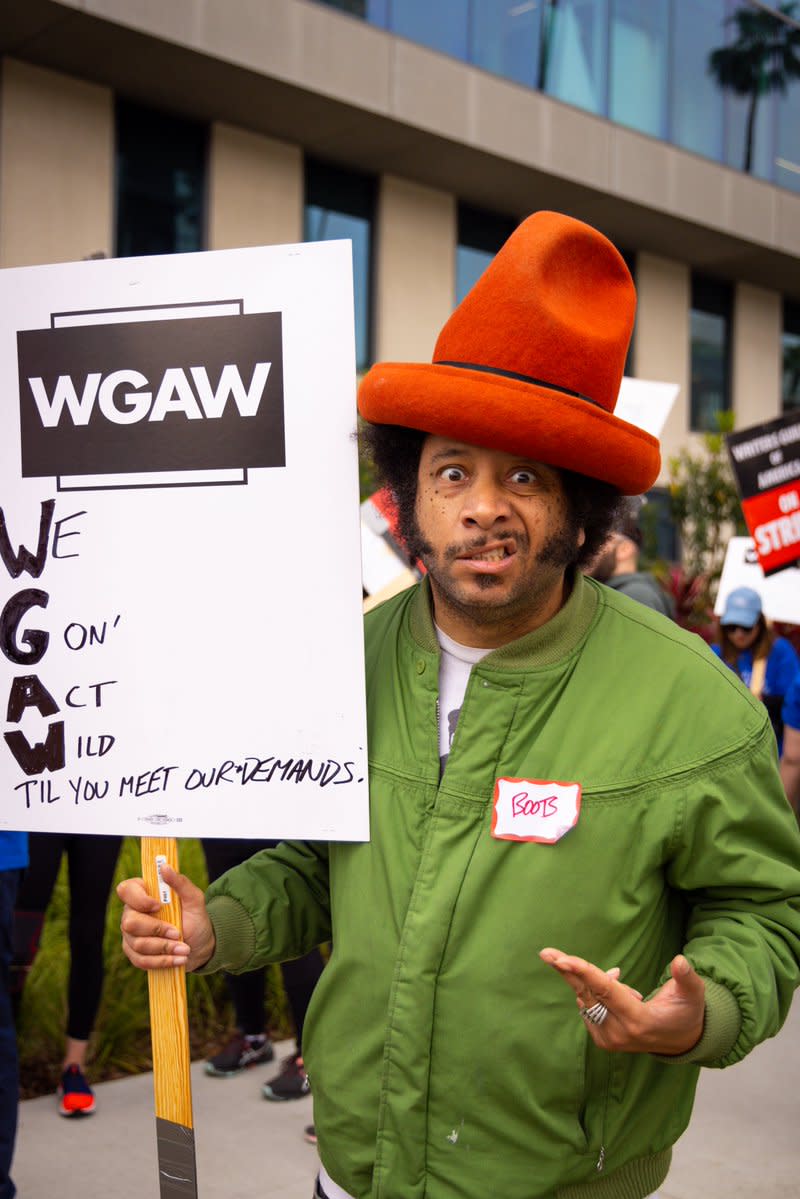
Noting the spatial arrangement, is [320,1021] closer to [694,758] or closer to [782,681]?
[694,758]

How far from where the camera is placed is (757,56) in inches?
727

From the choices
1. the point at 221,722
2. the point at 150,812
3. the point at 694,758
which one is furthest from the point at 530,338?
the point at 150,812

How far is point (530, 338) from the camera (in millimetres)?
1666

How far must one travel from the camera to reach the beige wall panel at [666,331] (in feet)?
60.4

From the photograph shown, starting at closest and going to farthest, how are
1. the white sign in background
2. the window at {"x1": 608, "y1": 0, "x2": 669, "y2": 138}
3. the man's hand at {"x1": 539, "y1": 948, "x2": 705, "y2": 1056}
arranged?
the man's hand at {"x1": 539, "y1": 948, "x2": 705, "y2": 1056} → the white sign in background → the window at {"x1": 608, "y1": 0, "x2": 669, "y2": 138}

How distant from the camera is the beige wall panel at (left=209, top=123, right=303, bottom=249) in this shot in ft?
44.6

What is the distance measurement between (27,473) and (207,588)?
333 mm

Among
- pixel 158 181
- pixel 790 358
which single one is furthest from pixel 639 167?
pixel 158 181

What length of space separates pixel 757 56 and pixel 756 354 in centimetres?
440

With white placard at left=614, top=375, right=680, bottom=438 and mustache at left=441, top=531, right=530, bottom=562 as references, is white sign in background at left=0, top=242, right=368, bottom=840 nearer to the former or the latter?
mustache at left=441, top=531, right=530, bottom=562

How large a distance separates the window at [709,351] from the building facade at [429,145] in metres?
0.04

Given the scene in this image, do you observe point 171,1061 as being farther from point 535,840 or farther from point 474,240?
point 474,240

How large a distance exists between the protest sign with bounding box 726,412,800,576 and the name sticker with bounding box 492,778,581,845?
4.87 m

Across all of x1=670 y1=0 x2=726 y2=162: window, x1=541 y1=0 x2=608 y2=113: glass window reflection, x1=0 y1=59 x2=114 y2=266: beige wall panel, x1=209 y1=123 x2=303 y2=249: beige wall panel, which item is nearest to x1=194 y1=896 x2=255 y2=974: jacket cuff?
x1=0 y1=59 x2=114 y2=266: beige wall panel
